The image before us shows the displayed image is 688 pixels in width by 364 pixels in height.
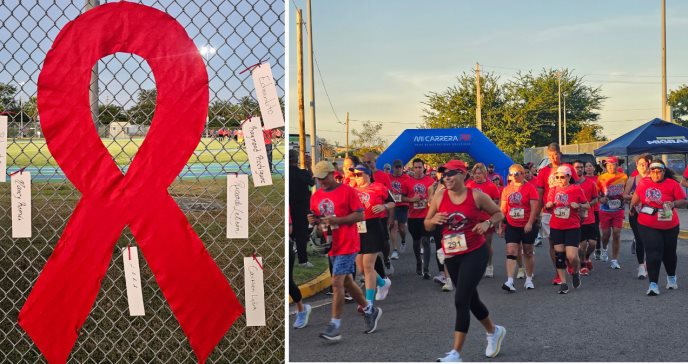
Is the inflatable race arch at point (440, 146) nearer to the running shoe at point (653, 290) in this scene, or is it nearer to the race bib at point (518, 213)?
the race bib at point (518, 213)

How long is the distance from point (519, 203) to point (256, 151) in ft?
18.6

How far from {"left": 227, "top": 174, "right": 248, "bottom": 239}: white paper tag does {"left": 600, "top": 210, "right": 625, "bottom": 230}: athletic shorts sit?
27.3 feet

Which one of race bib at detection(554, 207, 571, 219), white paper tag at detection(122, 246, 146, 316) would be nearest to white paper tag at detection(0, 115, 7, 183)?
white paper tag at detection(122, 246, 146, 316)

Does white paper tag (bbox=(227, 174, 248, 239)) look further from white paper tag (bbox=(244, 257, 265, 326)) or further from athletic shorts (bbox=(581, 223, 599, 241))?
athletic shorts (bbox=(581, 223, 599, 241))

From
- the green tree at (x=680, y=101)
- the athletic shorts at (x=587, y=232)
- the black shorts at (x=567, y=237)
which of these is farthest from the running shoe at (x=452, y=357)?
the green tree at (x=680, y=101)

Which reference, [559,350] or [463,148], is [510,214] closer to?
[559,350]

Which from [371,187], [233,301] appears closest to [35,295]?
[233,301]

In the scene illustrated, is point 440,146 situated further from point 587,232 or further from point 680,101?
point 680,101

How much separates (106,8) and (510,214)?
6.24 metres

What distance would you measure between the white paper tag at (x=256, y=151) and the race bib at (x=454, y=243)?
194 centimetres

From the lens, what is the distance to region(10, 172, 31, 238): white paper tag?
5043mm

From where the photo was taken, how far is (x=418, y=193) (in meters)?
12.0

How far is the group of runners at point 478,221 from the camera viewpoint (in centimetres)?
630

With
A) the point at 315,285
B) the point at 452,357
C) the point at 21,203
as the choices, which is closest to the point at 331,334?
the point at 452,357
